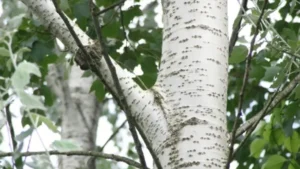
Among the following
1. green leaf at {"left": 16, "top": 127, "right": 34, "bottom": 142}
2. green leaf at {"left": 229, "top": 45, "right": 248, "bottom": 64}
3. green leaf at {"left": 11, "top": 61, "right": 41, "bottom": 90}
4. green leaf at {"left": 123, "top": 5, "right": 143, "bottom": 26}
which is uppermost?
green leaf at {"left": 123, "top": 5, "right": 143, "bottom": 26}

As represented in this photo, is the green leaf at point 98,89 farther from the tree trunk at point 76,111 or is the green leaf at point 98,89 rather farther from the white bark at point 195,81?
the tree trunk at point 76,111

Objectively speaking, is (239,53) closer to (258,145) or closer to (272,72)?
(272,72)

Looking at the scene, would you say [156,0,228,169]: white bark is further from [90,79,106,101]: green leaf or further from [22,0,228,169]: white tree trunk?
[90,79,106,101]: green leaf

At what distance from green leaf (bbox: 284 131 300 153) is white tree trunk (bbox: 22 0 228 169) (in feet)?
1.52

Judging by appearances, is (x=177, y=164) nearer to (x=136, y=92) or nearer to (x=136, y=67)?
(x=136, y=92)

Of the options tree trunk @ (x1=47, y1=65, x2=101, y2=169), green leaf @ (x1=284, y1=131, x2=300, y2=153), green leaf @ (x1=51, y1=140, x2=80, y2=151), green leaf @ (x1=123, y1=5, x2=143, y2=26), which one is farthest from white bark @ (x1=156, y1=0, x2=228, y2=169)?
tree trunk @ (x1=47, y1=65, x2=101, y2=169)

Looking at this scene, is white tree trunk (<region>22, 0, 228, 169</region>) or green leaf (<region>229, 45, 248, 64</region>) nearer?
white tree trunk (<region>22, 0, 228, 169</region>)

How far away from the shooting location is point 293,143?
161cm

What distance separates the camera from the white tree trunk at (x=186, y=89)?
3.56 feet

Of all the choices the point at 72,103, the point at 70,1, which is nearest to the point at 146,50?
the point at 70,1

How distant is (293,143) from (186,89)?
56 cm

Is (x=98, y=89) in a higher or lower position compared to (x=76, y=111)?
higher

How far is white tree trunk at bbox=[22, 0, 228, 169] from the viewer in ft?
3.56

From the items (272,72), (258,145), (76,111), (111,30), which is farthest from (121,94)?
(76,111)
